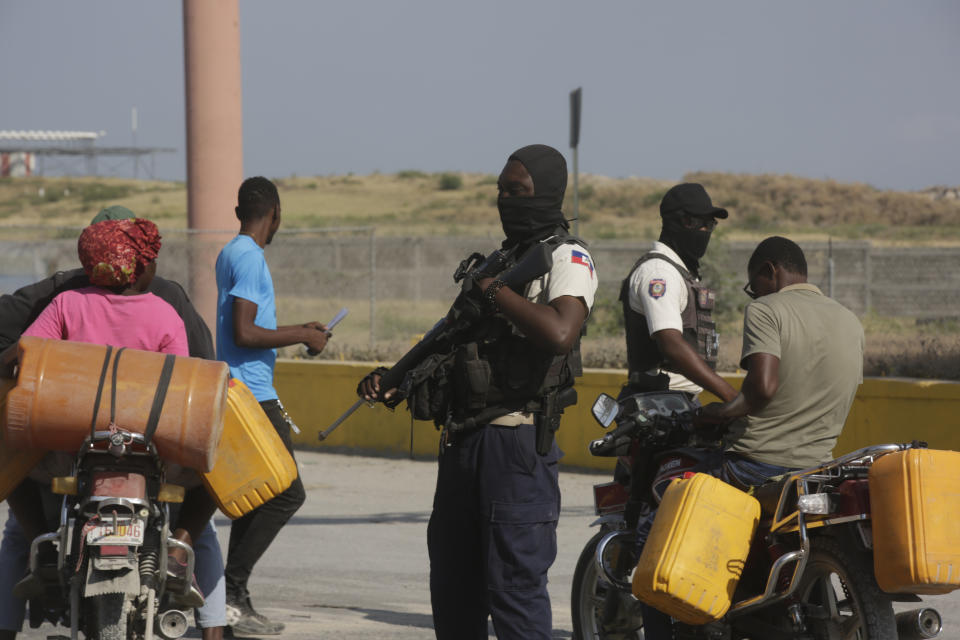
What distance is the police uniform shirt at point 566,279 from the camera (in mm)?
3967

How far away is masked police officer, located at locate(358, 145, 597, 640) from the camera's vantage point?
156 inches

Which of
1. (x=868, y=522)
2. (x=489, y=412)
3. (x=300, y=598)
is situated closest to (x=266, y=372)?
(x=300, y=598)

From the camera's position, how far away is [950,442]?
9359 millimetres

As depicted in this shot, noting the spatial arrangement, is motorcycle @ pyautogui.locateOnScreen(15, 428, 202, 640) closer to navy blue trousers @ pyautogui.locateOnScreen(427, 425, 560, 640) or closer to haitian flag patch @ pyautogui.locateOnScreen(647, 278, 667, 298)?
navy blue trousers @ pyautogui.locateOnScreen(427, 425, 560, 640)

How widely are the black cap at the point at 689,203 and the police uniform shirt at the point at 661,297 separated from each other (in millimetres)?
220

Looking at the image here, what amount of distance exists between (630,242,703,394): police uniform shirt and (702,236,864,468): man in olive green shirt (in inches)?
18.0

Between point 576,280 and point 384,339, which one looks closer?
point 576,280

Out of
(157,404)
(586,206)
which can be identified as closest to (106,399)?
(157,404)

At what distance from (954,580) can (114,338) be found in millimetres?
2841

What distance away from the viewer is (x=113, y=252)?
4219mm

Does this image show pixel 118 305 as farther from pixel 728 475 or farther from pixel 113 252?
pixel 728 475

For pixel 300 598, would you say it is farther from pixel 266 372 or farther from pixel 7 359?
pixel 7 359

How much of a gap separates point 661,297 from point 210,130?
9.98 meters

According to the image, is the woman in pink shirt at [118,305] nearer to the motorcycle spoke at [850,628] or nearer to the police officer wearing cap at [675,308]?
the police officer wearing cap at [675,308]
